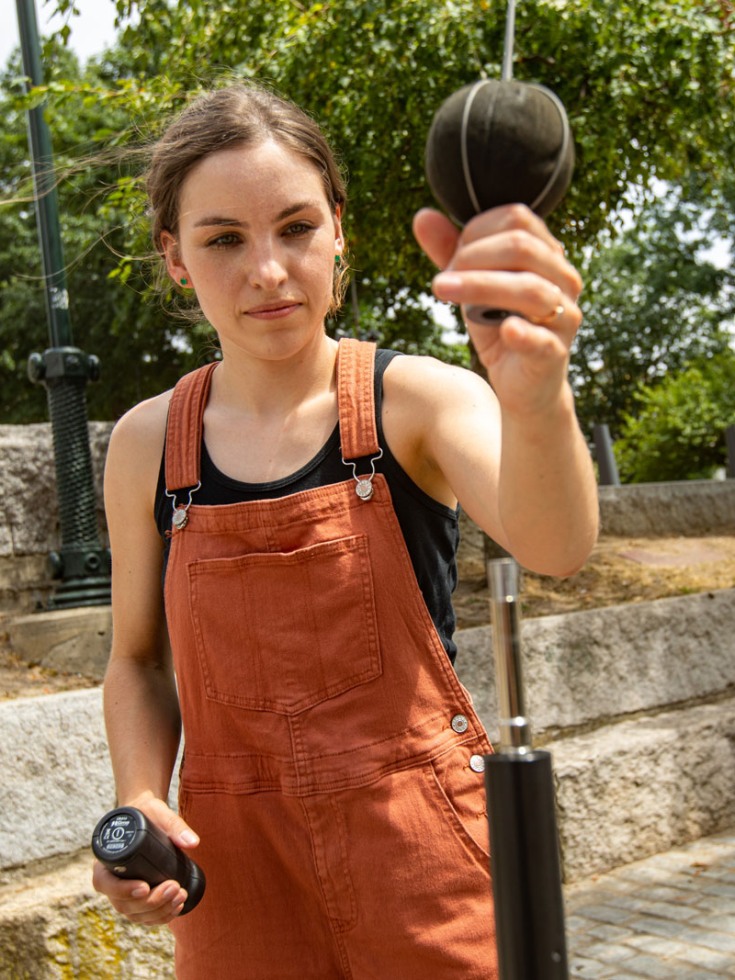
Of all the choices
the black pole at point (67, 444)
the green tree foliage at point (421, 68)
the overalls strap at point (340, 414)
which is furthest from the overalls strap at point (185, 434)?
the green tree foliage at point (421, 68)

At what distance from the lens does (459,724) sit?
175 centimetres

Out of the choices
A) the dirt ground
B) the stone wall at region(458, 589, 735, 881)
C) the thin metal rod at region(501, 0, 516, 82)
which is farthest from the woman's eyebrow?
the dirt ground

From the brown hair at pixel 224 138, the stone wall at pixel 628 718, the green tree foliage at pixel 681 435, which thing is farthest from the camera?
the green tree foliage at pixel 681 435

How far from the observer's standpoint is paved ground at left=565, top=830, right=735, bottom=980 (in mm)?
3832

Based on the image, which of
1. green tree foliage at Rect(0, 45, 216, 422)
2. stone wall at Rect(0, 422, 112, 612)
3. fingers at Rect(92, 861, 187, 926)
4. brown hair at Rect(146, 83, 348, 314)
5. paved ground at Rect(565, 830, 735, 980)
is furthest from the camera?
green tree foliage at Rect(0, 45, 216, 422)

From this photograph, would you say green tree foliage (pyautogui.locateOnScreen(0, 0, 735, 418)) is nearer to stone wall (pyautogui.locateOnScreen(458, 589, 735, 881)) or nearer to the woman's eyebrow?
stone wall (pyautogui.locateOnScreen(458, 589, 735, 881))

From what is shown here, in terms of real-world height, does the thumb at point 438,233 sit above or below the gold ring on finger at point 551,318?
above

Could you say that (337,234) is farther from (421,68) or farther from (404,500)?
(421,68)

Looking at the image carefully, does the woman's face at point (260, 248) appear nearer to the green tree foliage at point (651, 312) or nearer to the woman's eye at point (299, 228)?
the woman's eye at point (299, 228)

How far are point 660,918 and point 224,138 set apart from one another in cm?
348

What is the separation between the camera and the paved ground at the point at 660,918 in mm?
3832

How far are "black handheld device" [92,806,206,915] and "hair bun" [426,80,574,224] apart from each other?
3.46 ft

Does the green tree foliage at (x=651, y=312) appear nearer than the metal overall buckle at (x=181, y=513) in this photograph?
No

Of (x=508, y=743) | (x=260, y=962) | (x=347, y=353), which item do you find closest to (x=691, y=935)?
(x=260, y=962)
